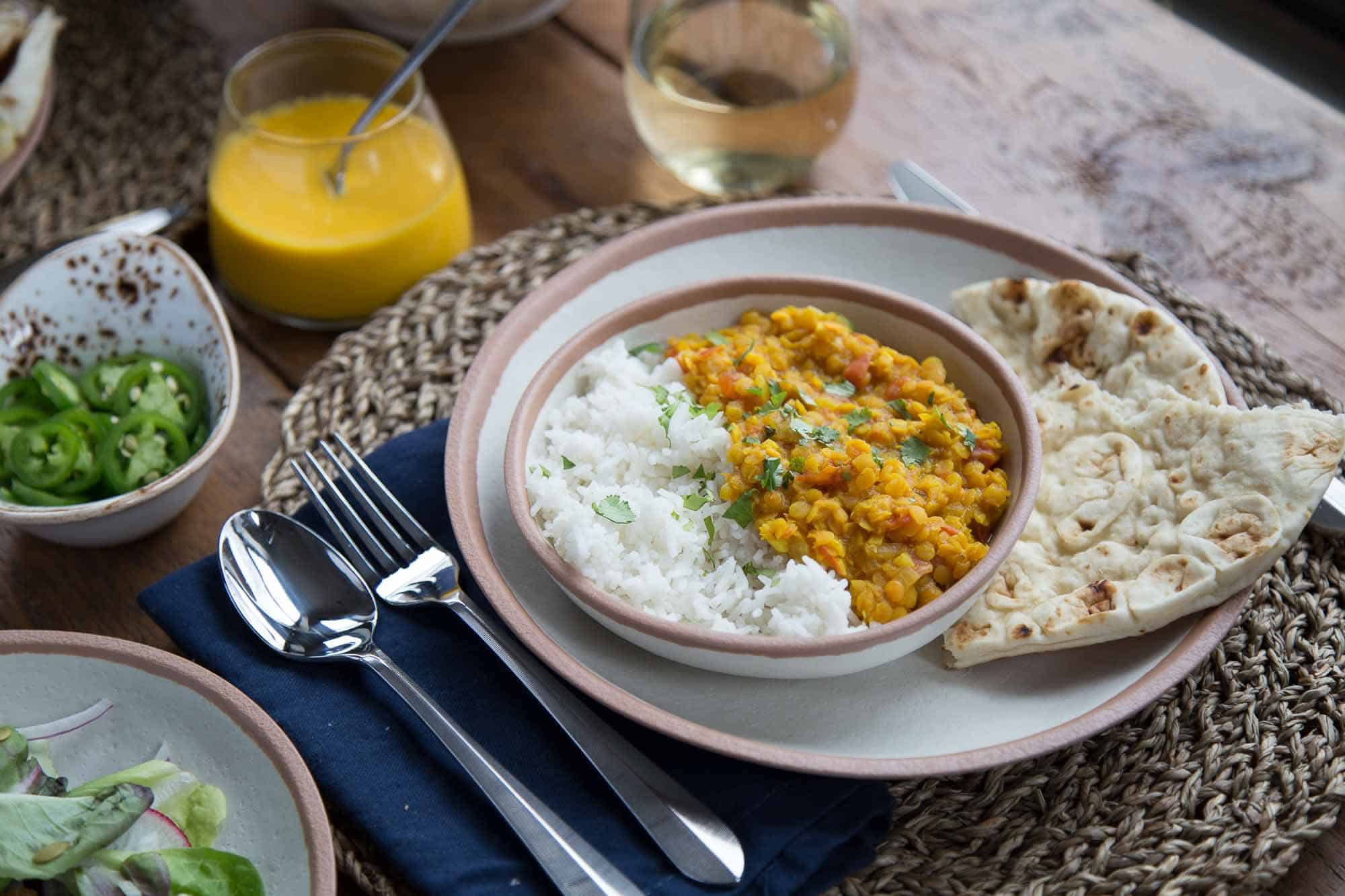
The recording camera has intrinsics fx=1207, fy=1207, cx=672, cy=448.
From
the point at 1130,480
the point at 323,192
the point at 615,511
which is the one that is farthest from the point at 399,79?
the point at 1130,480

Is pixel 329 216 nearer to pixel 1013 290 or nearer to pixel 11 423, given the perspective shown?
pixel 11 423

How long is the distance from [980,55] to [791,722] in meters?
A: 2.51

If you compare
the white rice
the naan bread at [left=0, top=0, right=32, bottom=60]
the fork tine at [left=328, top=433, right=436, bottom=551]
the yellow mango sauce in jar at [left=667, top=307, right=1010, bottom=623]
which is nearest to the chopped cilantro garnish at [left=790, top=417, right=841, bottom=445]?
the yellow mango sauce in jar at [left=667, top=307, right=1010, bottom=623]

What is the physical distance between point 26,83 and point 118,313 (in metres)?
1.11

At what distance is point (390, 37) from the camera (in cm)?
372

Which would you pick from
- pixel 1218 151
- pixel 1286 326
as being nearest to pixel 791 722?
pixel 1286 326

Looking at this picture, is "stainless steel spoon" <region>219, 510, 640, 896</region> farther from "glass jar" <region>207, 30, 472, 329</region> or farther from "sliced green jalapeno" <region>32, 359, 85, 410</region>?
"glass jar" <region>207, 30, 472, 329</region>

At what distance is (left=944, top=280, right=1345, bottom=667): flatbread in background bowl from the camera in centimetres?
212

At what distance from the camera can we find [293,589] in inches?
93.7

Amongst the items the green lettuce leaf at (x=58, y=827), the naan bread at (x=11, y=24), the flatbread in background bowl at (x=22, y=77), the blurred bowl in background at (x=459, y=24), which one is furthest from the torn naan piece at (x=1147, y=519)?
the naan bread at (x=11, y=24)

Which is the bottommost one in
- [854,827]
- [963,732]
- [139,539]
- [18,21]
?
[139,539]

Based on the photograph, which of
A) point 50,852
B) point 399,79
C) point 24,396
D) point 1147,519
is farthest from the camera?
point 399,79

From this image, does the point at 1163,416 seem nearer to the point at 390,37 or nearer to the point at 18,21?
the point at 390,37

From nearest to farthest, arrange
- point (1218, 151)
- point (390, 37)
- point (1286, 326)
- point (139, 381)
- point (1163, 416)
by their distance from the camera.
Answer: point (1163, 416) < point (139, 381) < point (1286, 326) < point (1218, 151) < point (390, 37)
